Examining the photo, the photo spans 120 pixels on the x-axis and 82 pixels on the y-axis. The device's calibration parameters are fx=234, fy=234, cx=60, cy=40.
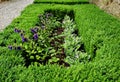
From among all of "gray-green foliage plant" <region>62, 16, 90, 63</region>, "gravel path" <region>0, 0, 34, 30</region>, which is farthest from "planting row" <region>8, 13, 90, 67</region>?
"gravel path" <region>0, 0, 34, 30</region>

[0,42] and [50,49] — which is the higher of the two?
[0,42]

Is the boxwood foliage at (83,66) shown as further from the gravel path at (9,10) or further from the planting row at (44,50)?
the gravel path at (9,10)

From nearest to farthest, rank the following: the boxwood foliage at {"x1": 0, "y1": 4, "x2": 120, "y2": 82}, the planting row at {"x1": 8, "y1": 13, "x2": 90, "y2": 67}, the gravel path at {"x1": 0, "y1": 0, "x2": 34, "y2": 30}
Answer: the boxwood foliage at {"x1": 0, "y1": 4, "x2": 120, "y2": 82} < the planting row at {"x1": 8, "y1": 13, "x2": 90, "y2": 67} < the gravel path at {"x1": 0, "y1": 0, "x2": 34, "y2": 30}

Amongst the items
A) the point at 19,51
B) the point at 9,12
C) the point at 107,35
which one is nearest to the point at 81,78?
the point at 19,51

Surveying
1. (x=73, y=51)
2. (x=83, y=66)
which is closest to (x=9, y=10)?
(x=73, y=51)

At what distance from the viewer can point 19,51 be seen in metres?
3.98

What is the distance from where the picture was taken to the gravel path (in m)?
8.88

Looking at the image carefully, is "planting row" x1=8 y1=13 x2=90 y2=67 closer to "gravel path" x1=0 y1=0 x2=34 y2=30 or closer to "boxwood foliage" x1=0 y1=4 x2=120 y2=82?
"boxwood foliage" x1=0 y1=4 x2=120 y2=82

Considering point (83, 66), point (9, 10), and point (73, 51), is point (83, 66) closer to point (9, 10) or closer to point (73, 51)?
point (73, 51)

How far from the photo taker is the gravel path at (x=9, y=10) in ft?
29.1

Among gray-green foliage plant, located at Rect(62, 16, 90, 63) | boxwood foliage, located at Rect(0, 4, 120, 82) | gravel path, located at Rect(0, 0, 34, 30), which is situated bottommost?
gravel path, located at Rect(0, 0, 34, 30)

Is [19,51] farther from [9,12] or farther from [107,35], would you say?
[9,12]

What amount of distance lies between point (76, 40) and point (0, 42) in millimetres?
1719

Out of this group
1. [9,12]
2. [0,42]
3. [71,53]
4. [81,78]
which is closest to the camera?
[81,78]
